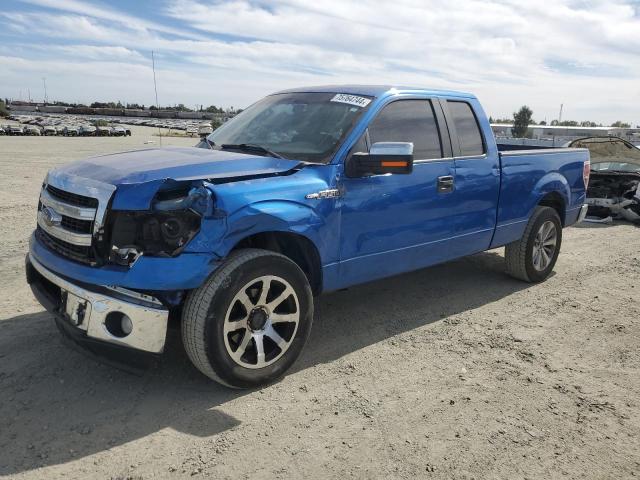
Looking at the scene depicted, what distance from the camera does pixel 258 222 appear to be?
3289 mm

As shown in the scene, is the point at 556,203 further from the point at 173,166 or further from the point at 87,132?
the point at 87,132

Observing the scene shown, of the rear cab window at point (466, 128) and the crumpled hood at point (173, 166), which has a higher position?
the rear cab window at point (466, 128)

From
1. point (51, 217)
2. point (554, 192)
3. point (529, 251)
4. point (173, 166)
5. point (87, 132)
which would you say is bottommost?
point (87, 132)

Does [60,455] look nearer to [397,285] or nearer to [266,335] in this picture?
[266,335]

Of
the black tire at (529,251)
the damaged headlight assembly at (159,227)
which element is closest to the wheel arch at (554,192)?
the black tire at (529,251)

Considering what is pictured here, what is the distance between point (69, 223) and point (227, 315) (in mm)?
1149

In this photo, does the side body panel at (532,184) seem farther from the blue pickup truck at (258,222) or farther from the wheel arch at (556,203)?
the blue pickup truck at (258,222)

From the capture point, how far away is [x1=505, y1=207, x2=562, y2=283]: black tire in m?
5.72

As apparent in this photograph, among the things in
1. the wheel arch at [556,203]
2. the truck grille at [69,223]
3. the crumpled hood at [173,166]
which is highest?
the crumpled hood at [173,166]

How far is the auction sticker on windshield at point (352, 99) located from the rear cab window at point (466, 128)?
1.05m

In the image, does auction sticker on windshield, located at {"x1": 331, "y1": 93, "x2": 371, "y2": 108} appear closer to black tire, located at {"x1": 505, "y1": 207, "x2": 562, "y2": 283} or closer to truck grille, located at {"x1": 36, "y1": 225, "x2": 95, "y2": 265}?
truck grille, located at {"x1": 36, "y1": 225, "x2": 95, "y2": 265}

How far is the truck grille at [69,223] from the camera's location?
10.3ft

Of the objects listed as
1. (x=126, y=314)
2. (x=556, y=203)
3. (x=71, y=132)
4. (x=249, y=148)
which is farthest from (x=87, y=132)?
(x=126, y=314)

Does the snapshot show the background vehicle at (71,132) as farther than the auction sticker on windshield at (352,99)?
Yes
